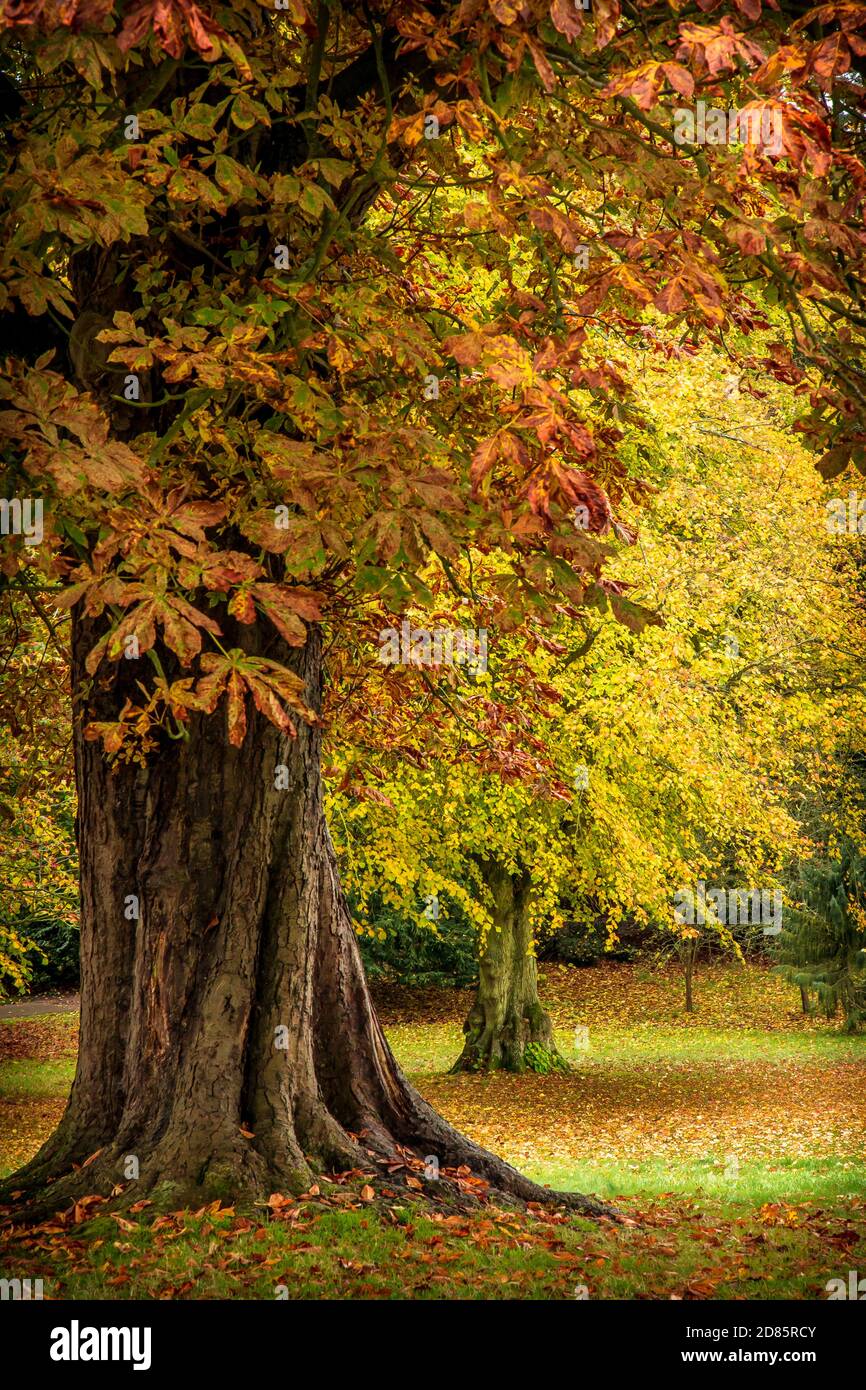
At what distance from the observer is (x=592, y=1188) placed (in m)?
10.2

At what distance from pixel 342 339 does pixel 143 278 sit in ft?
3.05

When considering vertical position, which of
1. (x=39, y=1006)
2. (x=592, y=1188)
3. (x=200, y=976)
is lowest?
(x=39, y=1006)

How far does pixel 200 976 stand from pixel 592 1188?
207 inches

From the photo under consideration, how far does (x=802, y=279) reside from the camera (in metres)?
5.16

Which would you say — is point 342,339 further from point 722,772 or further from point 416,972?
point 416,972

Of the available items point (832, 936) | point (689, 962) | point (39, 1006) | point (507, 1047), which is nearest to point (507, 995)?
point (507, 1047)

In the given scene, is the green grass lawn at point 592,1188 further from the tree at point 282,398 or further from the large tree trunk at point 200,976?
the tree at point 282,398

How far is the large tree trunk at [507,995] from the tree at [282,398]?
11353 mm

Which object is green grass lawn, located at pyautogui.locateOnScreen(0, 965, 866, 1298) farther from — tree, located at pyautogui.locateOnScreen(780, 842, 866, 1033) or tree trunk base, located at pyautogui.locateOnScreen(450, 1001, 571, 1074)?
tree, located at pyautogui.locateOnScreen(780, 842, 866, 1033)

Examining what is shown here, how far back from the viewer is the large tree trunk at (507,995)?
18422 mm

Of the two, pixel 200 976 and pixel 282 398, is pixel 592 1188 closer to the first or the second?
pixel 200 976

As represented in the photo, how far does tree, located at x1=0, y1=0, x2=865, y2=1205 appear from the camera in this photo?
13.5 feet

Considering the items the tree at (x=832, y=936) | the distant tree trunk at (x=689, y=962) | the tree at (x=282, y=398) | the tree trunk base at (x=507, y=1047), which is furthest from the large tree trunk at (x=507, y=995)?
the tree at (x=282, y=398)
